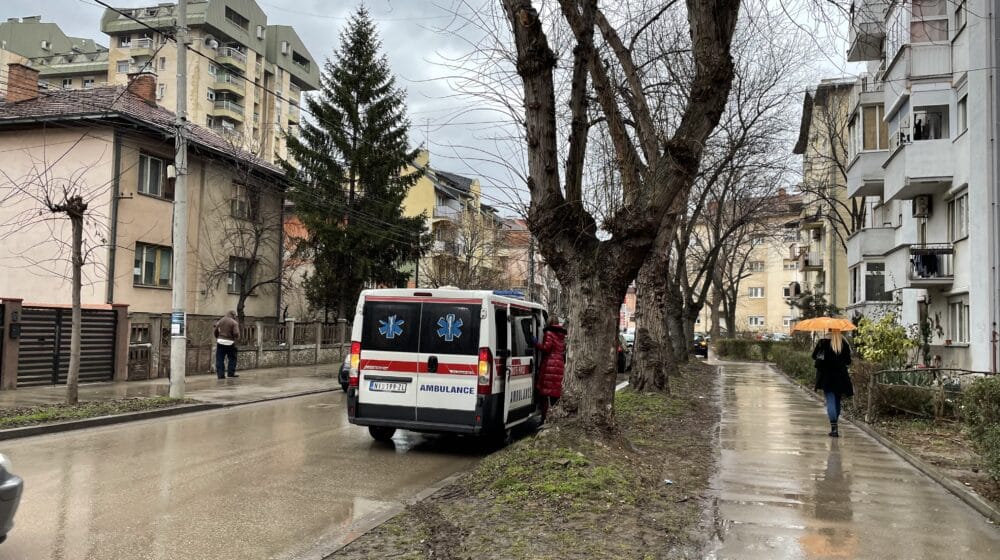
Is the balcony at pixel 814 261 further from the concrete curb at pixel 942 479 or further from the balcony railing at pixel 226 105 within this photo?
the balcony railing at pixel 226 105

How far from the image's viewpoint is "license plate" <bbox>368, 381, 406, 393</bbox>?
10047 millimetres

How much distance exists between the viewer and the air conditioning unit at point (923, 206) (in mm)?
23188

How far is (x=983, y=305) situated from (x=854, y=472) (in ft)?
39.6

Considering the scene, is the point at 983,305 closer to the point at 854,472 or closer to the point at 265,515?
the point at 854,472

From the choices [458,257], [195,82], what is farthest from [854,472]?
[195,82]

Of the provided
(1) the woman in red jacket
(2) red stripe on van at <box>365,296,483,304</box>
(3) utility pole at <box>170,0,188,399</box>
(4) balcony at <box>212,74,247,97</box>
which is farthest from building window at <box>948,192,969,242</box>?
(4) balcony at <box>212,74,247,97</box>

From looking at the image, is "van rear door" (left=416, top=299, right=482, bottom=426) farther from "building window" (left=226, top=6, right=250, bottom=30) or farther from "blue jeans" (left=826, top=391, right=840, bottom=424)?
"building window" (left=226, top=6, right=250, bottom=30)

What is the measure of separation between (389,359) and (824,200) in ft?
115

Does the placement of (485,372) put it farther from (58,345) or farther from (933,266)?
(933,266)

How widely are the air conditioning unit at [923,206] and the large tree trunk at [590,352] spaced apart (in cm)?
1853

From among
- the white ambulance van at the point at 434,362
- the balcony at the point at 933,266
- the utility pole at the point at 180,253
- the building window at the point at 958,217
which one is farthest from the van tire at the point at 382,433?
the balcony at the point at 933,266

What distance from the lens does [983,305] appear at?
18344 mm

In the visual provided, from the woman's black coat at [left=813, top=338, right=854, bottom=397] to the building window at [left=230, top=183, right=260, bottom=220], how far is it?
2270 cm

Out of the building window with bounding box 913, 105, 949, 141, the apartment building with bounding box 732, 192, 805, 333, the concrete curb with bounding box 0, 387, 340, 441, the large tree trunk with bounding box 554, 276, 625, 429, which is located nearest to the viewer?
the large tree trunk with bounding box 554, 276, 625, 429
